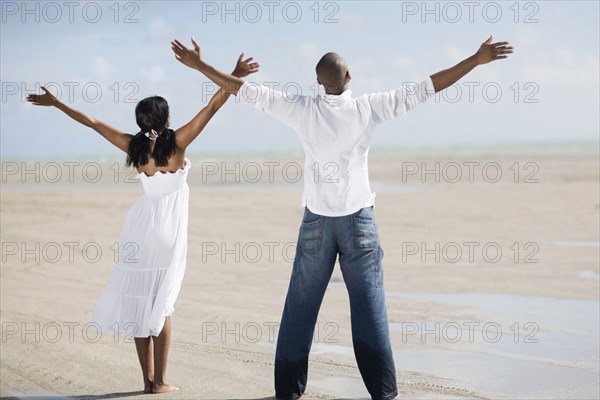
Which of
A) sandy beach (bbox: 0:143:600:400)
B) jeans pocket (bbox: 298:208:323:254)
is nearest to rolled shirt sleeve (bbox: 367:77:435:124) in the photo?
jeans pocket (bbox: 298:208:323:254)

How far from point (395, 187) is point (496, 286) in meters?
17.0

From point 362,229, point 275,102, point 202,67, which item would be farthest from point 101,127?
point 362,229

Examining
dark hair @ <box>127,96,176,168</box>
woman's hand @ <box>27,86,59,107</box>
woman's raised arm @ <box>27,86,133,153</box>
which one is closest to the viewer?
dark hair @ <box>127,96,176,168</box>

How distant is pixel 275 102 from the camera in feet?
15.3

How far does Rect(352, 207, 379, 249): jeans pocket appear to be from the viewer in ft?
15.4

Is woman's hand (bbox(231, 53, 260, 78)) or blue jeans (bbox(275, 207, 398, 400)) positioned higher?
woman's hand (bbox(231, 53, 260, 78))

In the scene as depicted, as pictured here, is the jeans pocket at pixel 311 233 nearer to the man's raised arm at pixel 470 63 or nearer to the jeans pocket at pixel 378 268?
the jeans pocket at pixel 378 268

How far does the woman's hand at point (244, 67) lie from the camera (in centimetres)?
482

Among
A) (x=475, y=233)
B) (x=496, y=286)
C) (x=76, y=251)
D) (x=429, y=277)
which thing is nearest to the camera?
(x=496, y=286)

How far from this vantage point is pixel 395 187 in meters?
25.9

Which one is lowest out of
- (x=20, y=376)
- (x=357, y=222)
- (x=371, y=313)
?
(x=20, y=376)

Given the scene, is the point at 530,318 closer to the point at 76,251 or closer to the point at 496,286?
the point at 496,286

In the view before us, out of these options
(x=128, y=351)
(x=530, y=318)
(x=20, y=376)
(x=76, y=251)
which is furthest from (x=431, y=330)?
(x=76, y=251)

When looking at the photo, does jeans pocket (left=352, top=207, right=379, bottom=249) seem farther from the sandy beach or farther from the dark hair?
the dark hair
